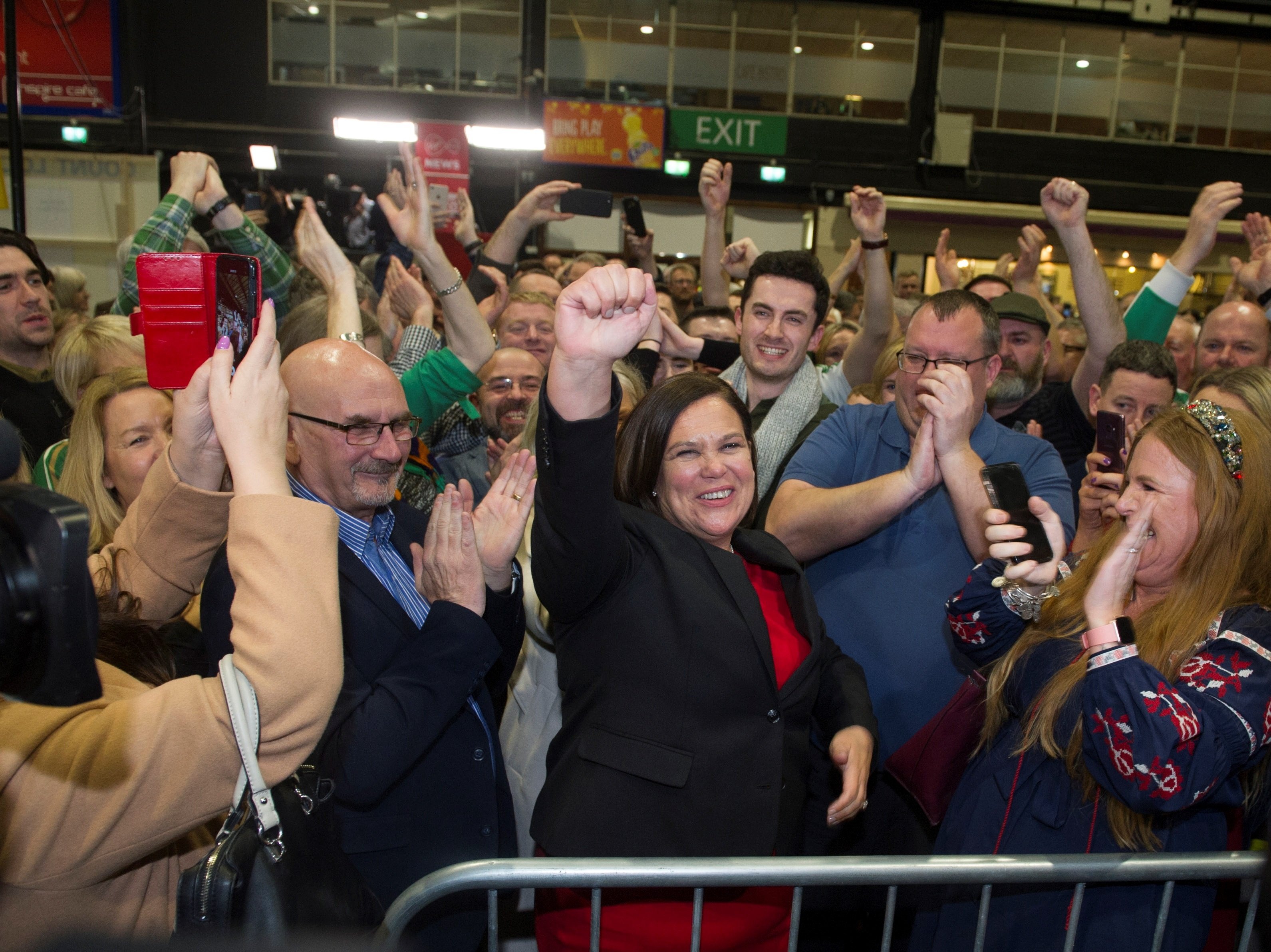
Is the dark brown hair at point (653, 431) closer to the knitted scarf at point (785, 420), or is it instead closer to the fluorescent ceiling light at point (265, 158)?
the knitted scarf at point (785, 420)

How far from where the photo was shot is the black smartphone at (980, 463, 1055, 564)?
180cm

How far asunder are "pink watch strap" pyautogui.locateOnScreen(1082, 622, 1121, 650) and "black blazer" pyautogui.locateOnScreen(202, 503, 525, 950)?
105cm

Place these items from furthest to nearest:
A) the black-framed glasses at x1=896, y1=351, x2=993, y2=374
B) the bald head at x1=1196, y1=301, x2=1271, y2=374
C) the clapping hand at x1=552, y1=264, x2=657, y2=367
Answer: the bald head at x1=1196, y1=301, x2=1271, y2=374, the black-framed glasses at x1=896, y1=351, x2=993, y2=374, the clapping hand at x1=552, y1=264, x2=657, y2=367

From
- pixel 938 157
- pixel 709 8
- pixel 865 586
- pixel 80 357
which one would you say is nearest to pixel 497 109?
pixel 709 8

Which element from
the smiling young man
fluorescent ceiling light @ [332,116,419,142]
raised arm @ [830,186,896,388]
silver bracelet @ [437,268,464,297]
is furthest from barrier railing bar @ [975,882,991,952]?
fluorescent ceiling light @ [332,116,419,142]

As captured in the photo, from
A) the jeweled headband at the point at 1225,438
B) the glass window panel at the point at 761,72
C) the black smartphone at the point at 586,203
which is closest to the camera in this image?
the jeweled headband at the point at 1225,438

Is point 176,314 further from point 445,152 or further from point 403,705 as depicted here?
point 445,152

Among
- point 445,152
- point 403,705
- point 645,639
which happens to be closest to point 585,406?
point 645,639

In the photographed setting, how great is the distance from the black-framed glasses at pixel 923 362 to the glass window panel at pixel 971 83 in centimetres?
1699

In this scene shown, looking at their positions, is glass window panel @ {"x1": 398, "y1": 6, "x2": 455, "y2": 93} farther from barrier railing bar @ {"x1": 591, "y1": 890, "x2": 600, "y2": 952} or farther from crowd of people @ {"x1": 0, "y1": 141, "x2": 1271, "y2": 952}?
barrier railing bar @ {"x1": 591, "y1": 890, "x2": 600, "y2": 952}

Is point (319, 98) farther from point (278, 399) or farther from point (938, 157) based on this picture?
point (278, 399)

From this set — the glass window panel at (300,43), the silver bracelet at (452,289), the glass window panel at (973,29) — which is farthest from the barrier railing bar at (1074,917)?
the glass window panel at (973,29)

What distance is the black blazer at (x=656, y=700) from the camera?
1604 millimetres

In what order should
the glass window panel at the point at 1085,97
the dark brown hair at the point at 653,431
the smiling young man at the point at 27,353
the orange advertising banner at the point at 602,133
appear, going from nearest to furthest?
the dark brown hair at the point at 653,431, the smiling young man at the point at 27,353, the orange advertising banner at the point at 602,133, the glass window panel at the point at 1085,97
